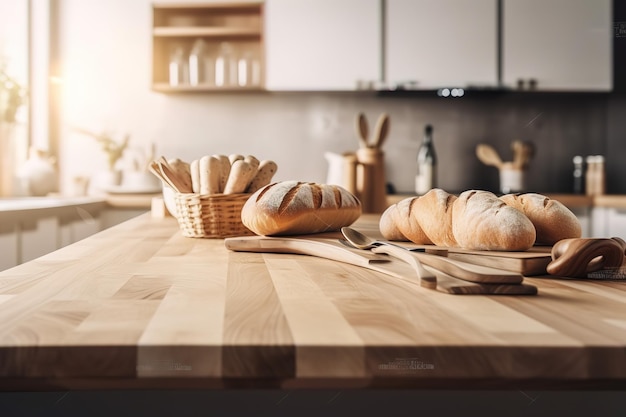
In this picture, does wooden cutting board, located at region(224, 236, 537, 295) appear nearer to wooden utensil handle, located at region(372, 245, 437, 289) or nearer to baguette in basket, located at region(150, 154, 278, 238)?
wooden utensil handle, located at region(372, 245, 437, 289)

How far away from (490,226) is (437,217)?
0.09 metres

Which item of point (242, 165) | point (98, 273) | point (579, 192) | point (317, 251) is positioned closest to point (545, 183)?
point (579, 192)

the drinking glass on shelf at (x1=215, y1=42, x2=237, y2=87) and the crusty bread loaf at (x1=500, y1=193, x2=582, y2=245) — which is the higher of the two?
the drinking glass on shelf at (x1=215, y1=42, x2=237, y2=87)

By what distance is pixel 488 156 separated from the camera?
353 cm

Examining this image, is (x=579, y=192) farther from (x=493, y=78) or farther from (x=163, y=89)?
(x=163, y=89)

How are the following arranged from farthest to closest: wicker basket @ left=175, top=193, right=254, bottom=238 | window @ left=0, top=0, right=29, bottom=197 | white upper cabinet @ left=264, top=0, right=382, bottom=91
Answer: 1. white upper cabinet @ left=264, top=0, right=382, bottom=91
2. window @ left=0, top=0, right=29, bottom=197
3. wicker basket @ left=175, top=193, right=254, bottom=238

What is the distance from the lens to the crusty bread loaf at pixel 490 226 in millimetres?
793

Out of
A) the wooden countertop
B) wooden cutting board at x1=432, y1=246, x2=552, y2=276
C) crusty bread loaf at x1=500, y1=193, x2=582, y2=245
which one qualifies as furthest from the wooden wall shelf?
the wooden countertop

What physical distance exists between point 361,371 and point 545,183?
3490 millimetres

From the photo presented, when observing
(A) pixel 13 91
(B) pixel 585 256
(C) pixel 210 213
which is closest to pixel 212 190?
(C) pixel 210 213

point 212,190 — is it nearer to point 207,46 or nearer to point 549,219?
point 549,219

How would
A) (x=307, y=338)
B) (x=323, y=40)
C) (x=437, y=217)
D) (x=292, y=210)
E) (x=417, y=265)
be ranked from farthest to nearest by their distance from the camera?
(x=323, y=40) < (x=292, y=210) < (x=437, y=217) < (x=417, y=265) < (x=307, y=338)

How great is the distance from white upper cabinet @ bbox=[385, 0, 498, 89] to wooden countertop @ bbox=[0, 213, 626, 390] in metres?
2.72

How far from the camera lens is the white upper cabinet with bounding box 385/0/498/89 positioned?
125 inches
